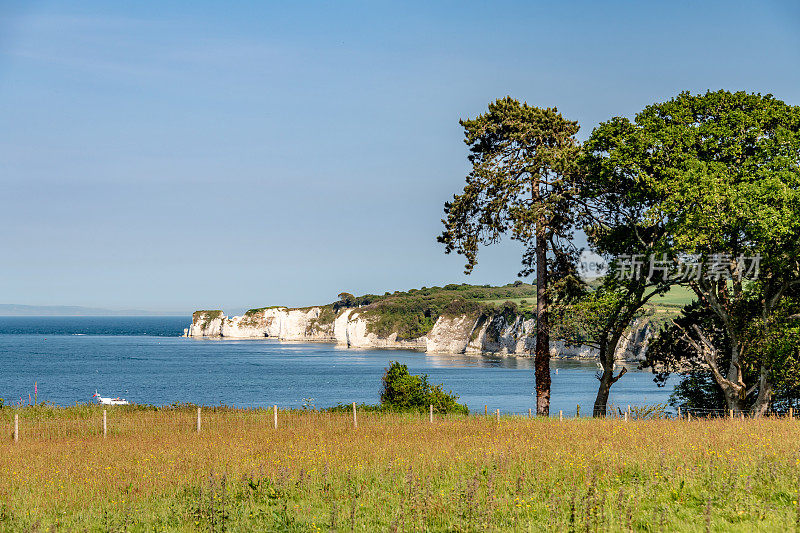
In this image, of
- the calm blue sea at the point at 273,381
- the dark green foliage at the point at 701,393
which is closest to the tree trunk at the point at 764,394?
the dark green foliage at the point at 701,393

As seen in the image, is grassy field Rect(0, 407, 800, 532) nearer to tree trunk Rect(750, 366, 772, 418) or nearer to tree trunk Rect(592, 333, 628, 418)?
tree trunk Rect(750, 366, 772, 418)

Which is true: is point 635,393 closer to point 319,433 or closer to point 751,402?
point 751,402

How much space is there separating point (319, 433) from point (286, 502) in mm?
12062

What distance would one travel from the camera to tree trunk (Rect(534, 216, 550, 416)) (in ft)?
115

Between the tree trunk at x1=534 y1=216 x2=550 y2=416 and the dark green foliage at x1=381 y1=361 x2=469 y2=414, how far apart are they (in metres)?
A: 3.98

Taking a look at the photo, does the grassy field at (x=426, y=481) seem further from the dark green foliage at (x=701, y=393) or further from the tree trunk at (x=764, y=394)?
the dark green foliage at (x=701, y=393)

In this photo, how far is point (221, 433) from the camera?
2498 cm

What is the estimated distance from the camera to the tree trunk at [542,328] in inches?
1374

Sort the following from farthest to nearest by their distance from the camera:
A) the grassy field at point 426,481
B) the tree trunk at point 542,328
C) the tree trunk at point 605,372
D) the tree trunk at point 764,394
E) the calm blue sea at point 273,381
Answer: the calm blue sea at point 273,381
the tree trunk at point 605,372
the tree trunk at point 542,328
the tree trunk at point 764,394
the grassy field at point 426,481

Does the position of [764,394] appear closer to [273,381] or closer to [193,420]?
[193,420]

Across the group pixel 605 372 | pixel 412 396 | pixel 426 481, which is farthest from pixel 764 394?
pixel 426 481

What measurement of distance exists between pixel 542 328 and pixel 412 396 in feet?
25.2

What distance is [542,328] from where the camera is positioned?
115ft

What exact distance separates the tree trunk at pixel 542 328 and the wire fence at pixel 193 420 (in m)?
3.16
